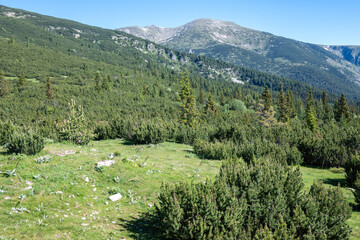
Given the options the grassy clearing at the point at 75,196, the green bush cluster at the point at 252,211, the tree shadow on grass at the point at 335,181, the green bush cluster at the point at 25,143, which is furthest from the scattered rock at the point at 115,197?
the tree shadow on grass at the point at 335,181

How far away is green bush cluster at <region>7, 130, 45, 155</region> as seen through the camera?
11773 mm

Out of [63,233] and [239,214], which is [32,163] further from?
[239,214]

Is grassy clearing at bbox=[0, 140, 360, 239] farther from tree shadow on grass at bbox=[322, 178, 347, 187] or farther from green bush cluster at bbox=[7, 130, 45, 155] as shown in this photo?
tree shadow on grass at bbox=[322, 178, 347, 187]

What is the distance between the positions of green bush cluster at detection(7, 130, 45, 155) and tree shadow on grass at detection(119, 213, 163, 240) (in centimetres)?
748

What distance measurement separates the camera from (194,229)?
634cm

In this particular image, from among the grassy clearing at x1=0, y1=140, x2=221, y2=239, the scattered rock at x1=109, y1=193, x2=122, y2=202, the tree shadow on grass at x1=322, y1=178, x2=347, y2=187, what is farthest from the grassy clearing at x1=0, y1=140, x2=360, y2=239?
the tree shadow on grass at x1=322, y1=178, x2=347, y2=187

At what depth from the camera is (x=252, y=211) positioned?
24.3 ft

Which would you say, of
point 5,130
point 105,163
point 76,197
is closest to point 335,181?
point 105,163

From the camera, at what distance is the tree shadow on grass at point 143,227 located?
7.27 m

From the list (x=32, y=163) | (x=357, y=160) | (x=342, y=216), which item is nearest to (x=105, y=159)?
(x=32, y=163)

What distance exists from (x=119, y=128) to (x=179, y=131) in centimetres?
870

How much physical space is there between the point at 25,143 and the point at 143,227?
835 centimetres

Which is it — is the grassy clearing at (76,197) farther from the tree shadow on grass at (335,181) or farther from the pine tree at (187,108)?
the pine tree at (187,108)

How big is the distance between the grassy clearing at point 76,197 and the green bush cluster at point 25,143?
1.73 feet
